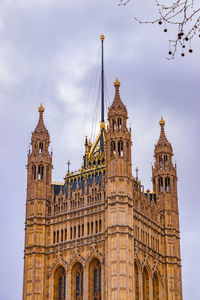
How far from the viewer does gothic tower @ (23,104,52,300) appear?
53072 millimetres

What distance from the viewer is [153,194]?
5969cm

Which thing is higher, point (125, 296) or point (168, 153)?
point (168, 153)

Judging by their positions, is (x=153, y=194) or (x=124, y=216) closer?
(x=124, y=216)

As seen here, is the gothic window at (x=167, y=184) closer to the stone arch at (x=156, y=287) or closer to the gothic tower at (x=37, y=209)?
the stone arch at (x=156, y=287)

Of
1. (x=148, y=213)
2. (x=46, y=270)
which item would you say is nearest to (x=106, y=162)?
(x=148, y=213)

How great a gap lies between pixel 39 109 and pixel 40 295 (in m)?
18.7

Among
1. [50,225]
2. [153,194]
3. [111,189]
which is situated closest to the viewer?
[111,189]

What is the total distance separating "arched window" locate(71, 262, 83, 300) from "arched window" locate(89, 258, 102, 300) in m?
0.98

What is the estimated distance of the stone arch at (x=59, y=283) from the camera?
52.8m

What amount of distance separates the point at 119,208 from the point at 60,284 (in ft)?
28.4

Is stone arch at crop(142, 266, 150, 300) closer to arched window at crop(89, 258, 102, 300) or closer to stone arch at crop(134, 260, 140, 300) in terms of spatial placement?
stone arch at crop(134, 260, 140, 300)

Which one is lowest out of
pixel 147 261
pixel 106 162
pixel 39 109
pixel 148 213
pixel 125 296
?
pixel 125 296

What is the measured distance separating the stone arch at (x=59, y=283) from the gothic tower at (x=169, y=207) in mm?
9291

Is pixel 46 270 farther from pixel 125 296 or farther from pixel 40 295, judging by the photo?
pixel 125 296
